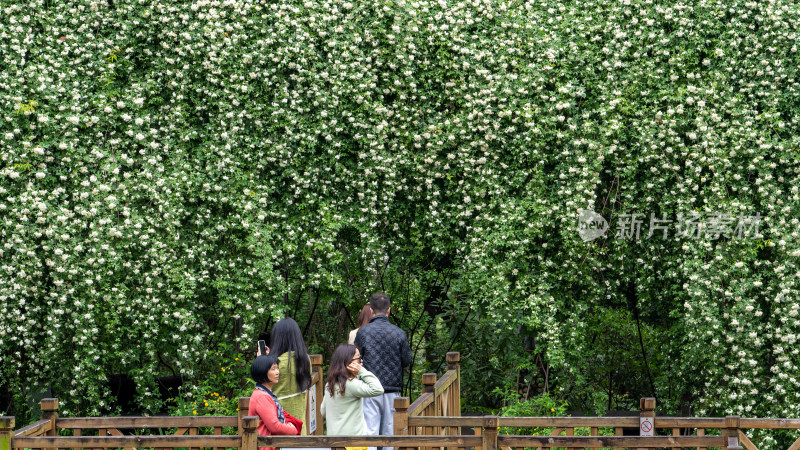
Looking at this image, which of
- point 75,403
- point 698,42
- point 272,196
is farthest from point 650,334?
point 75,403

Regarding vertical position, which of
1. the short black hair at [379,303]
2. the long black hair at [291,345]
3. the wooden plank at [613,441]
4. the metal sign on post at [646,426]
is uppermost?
the short black hair at [379,303]

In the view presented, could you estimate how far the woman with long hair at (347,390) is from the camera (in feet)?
15.2

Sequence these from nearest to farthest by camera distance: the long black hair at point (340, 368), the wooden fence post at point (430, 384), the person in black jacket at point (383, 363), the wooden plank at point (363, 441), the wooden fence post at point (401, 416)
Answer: the wooden plank at point (363, 441)
the wooden fence post at point (401, 416)
the long black hair at point (340, 368)
the wooden fence post at point (430, 384)
the person in black jacket at point (383, 363)

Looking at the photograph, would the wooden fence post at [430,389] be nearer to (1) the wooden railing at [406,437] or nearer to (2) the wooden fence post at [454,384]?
(1) the wooden railing at [406,437]

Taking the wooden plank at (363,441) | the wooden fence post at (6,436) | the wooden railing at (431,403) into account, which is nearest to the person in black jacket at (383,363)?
the wooden railing at (431,403)

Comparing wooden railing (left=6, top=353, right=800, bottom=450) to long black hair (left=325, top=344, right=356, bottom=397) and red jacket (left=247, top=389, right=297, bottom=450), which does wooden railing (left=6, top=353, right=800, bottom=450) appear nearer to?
red jacket (left=247, top=389, right=297, bottom=450)

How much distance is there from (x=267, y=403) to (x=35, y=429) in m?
1.15

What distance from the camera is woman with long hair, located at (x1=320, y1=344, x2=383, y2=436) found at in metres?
4.64

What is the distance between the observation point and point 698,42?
7348 mm

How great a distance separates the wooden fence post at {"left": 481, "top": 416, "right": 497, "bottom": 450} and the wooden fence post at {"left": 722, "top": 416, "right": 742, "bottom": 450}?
110 cm

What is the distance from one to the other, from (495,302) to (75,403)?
11.2ft

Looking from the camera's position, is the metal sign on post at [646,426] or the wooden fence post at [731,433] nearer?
the wooden fence post at [731,433]

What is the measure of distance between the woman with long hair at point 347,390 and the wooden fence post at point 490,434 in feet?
2.83

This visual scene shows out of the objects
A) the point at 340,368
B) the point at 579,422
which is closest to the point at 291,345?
the point at 340,368
